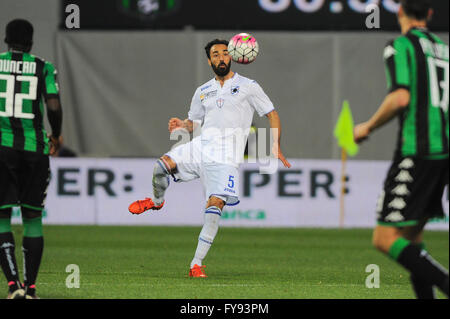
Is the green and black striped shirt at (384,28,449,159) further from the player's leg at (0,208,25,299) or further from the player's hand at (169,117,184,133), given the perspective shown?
the player's hand at (169,117,184,133)

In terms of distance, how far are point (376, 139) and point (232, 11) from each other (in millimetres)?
4147

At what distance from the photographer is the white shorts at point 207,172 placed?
9.23m

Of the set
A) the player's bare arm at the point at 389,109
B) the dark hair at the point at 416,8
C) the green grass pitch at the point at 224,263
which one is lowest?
the green grass pitch at the point at 224,263

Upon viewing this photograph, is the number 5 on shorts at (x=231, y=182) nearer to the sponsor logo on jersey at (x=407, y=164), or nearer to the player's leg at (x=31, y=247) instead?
the player's leg at (x=31, y=247)

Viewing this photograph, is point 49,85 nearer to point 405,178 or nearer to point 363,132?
point 363,132

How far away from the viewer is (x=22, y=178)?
6.96m

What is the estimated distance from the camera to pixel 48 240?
14.1 m

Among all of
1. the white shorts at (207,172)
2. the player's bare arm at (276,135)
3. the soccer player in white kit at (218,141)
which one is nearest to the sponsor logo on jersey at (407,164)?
the player's bare arm at (276,135)

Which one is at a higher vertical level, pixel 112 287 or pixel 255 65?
pixel 255 65

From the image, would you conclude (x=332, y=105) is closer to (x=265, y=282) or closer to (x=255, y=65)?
(x=255, y=65)

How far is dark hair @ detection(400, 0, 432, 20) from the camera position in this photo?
6000 millimetres

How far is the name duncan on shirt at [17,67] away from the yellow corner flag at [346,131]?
1280 centimetres
